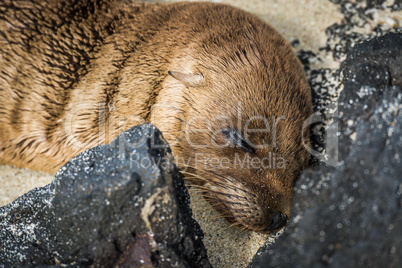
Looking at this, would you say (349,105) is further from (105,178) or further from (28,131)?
(28,131)

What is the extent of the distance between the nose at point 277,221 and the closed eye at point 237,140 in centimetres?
50

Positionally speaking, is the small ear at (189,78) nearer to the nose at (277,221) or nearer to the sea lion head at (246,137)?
the sea lion head at (246,137)

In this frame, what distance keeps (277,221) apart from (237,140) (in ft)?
2.17

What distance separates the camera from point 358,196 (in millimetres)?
2111

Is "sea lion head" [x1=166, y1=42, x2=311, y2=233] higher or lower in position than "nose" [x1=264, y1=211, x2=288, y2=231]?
higher

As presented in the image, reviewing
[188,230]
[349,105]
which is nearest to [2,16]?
[188,230]

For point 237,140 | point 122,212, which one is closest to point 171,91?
point 237,140

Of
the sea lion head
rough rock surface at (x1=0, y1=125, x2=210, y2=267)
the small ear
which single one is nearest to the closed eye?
the sea lion head

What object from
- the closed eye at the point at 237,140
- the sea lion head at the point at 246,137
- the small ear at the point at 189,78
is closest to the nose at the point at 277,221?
the sea lion head at the point at 246,137

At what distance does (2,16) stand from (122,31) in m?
1.16

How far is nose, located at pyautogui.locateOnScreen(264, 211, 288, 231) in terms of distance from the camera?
9.16 ft

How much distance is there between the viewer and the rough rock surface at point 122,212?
2449 millimetres

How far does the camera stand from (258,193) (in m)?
2.84

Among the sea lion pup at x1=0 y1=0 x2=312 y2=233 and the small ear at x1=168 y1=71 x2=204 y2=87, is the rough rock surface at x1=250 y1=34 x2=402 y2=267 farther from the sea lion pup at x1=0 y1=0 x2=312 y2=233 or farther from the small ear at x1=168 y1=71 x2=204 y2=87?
the small ear at x1=168 y1=71 x2=204 y2=87
